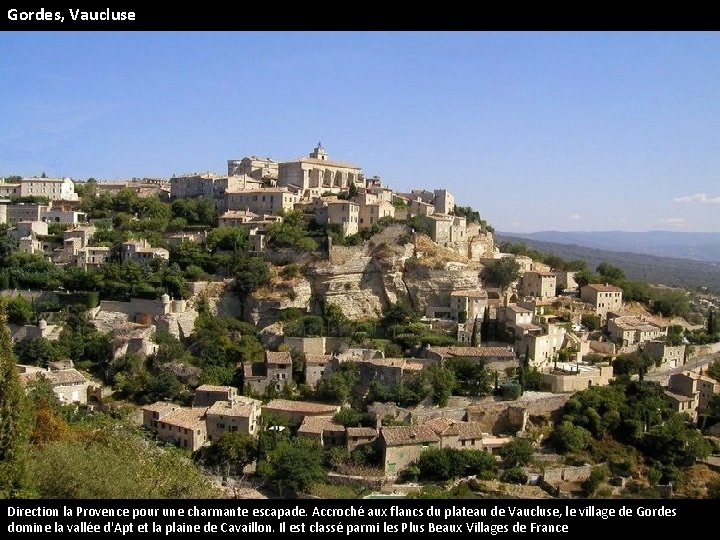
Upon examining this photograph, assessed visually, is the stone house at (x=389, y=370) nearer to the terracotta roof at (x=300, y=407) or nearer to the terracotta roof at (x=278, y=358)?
the terracotta roof at (x=300, y=407)

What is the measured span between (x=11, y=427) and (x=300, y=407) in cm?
1143

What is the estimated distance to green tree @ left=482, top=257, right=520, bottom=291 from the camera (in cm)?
2780

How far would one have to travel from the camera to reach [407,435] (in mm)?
19141

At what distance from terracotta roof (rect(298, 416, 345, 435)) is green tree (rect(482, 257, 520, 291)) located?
35.8ft

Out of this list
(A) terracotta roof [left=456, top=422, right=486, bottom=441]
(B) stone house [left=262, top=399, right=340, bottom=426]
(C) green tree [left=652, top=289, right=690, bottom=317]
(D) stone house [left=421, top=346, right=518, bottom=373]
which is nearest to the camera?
(A) terracotta roof [left=456, top=422, right=486, bottom=441]

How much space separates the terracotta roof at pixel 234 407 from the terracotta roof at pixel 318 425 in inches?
65.8

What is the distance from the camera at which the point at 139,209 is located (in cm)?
3441

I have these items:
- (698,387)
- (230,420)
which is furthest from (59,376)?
(698,387)

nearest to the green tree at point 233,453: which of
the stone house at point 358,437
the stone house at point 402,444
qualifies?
the stone house at point 358,437

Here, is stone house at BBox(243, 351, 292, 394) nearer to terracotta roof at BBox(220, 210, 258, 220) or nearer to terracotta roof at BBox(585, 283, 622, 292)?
terracotta roof at BBox(220, 210, 258, 220)

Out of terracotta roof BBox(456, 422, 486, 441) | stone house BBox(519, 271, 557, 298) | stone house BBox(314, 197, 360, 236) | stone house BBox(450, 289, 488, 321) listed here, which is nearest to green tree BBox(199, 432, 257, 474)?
terracotta roof BBox(456, 422, 486, 441)

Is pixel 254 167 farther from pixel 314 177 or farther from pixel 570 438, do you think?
pixel 570 438
